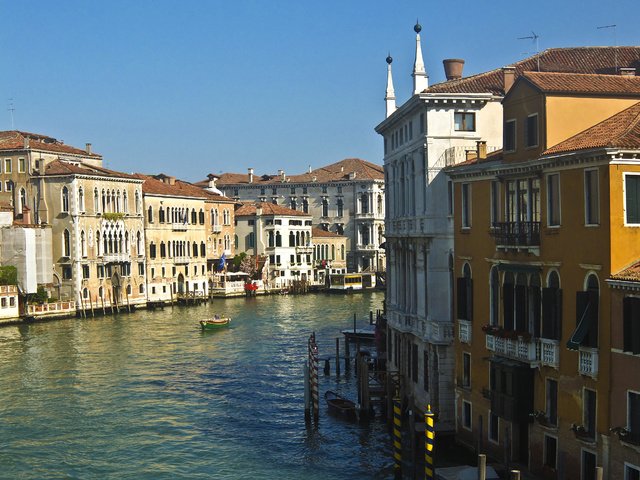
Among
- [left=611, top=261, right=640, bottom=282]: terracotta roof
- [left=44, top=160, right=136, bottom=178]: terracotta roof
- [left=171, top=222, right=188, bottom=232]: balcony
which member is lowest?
[left=611, top=261, right=640, bottom=282]: terracotta roof

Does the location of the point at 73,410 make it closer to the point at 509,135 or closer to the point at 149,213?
the point at 509,135

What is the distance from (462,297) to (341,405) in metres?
5.76

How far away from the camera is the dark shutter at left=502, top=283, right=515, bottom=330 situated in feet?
45.2

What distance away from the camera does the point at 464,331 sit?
15.7 meters

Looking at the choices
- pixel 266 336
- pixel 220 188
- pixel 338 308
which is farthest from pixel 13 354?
pixel 220 188

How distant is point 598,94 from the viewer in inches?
521

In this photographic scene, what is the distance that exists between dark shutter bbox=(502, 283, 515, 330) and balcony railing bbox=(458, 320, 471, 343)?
5.27 ft

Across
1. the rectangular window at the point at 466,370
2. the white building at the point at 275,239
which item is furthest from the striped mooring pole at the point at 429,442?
the white building at the point at 275,239

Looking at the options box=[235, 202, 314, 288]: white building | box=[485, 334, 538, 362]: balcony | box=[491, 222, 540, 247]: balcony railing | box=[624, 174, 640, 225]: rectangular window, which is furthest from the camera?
box=[235, 202, 314, 288]: white building

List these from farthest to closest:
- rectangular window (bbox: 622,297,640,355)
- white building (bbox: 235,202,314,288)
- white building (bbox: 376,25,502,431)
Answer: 1. white building (bbox: 235,202,314,288)
2. white building (bbox: 376,25,502,431)
3. rectangular window (bbox: 622,297,640,355)

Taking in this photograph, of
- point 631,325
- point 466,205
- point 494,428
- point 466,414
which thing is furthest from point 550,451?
point 466,205

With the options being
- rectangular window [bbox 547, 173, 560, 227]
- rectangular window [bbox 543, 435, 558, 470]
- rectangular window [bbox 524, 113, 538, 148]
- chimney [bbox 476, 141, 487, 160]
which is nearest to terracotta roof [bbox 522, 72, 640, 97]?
rectangular window [bbox 524, 113, 538, 148]

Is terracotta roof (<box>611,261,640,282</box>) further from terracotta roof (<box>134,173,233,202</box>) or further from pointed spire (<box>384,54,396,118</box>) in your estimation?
terracotta roof (<box>134,173,233,202</box>)

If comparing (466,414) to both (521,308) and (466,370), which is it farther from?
(521,308)
